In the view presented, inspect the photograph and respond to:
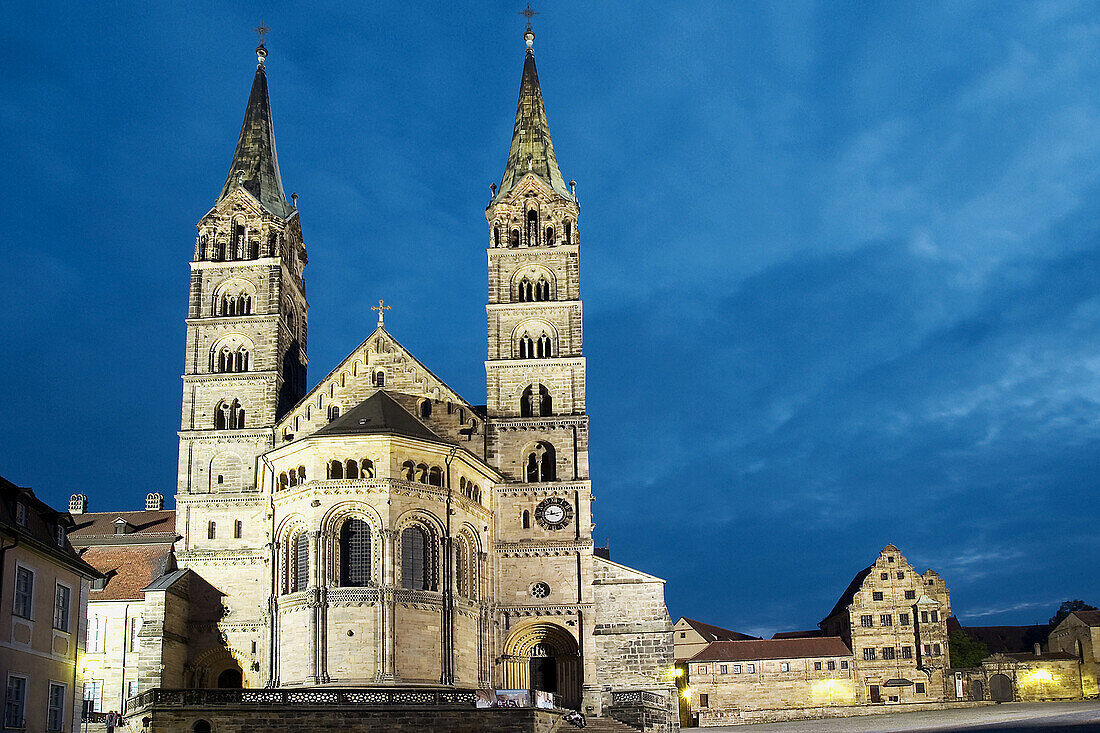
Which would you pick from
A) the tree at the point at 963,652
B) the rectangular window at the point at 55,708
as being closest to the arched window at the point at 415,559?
the rectangular window at the point at 55,708

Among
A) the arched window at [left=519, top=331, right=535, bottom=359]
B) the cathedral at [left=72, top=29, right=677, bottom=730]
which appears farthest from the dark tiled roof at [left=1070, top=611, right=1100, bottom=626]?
the arched window at [left=519, top=331, right=535, bottom=359]

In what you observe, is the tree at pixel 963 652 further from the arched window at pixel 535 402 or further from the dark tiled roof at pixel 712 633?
the arched window at pixel 535 402

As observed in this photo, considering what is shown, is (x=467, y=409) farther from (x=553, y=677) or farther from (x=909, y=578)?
(x=909, y=578)

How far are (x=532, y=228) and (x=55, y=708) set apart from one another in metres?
34.6

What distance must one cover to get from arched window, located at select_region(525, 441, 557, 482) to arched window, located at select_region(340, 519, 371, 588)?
9787 millimetres

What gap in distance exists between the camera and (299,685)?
4647cm

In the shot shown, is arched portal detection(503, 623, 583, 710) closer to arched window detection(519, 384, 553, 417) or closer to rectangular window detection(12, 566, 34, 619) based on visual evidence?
arched window detection(519, 384, 553, 417)

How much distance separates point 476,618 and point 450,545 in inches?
144

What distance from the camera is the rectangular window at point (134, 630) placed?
52.5 meters

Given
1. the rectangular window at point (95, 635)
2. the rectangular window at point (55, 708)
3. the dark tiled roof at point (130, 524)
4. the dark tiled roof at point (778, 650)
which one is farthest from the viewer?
the dark tiled roof at point (778, 650)

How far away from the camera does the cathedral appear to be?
47812 mm

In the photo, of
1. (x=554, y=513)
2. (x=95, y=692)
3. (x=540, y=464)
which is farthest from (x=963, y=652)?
(x=95, y=692)

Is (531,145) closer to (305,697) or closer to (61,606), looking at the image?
(305,697)

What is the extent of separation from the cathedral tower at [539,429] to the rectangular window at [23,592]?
83.2 ft
